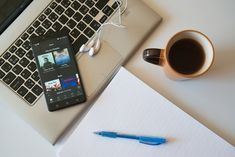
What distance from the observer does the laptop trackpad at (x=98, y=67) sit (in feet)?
2.24

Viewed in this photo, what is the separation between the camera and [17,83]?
2.22 feet

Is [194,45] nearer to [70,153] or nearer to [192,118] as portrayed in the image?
[192,118]

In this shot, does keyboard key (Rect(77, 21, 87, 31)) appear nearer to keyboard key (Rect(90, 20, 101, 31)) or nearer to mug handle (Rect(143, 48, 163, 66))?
keyboard key (Rect(90, 20, 101, 31))

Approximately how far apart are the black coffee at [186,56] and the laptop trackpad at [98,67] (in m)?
0.11

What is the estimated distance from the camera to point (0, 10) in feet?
2.29

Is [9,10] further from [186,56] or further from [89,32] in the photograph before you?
[186,56]

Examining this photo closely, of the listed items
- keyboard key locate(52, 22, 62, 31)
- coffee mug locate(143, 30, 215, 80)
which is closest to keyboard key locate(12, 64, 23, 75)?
keyboard key locate(52, 22, 62, 31)

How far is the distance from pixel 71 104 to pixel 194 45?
26cm

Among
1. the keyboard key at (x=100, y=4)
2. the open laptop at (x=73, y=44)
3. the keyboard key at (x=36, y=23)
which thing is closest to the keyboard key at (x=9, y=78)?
the open laptop at (x=73, y=44)

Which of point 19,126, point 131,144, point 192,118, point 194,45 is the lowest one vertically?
point 19,126

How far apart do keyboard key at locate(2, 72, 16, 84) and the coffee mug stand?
0.84 ft

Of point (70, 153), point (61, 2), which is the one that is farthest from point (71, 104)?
point (61, 2)

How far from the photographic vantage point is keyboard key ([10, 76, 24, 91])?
2.21 ft

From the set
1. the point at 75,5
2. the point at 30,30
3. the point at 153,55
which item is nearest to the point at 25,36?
the point at 30,30
